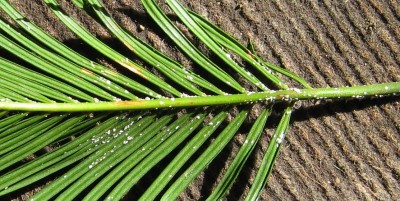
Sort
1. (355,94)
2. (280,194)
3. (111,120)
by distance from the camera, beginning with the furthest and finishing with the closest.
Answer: (280,194), (355,94), (111,120)

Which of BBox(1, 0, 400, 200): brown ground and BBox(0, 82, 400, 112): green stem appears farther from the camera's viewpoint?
BBox(1, 0, 400, 200): brown ground

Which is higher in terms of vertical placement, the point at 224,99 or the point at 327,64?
the point at 327,64

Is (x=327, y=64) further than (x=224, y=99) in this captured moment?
Yes

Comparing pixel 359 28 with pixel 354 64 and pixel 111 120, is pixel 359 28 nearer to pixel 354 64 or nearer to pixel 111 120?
pixel 354 64

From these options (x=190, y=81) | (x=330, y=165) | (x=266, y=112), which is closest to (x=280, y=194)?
(x=330, y=165)

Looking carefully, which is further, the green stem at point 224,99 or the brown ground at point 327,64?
the brown ground at point 327,64
